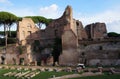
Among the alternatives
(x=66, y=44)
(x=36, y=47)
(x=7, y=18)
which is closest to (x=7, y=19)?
(x=7, y=18)

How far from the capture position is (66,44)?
145ft

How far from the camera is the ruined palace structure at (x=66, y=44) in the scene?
42.5m

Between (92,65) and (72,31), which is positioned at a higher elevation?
(72,31)

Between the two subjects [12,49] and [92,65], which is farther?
[12,49]

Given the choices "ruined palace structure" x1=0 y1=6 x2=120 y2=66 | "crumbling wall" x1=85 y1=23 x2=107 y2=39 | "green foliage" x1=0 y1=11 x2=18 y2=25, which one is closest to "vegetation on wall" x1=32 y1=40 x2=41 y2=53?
"ruined palace structure" x1=0 y1=6 x2=120 y2=66

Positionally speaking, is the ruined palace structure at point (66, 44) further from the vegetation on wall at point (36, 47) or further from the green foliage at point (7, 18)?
the green foliage at point (7, 18)

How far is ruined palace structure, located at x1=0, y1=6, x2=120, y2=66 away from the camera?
139 ft

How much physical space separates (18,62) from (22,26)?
7744 millimetres

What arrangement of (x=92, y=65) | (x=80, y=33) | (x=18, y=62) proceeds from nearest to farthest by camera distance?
(x=92, y=65)
(x=18, y=62)
(x=80, y=33)

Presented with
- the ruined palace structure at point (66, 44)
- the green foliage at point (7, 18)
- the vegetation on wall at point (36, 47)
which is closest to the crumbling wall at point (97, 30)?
the ruined palace structure at point (66, 44)

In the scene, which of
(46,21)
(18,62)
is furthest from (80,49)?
(46,21)

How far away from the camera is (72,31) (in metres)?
44.1

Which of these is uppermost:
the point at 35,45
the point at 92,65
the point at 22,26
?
the point at 22,26

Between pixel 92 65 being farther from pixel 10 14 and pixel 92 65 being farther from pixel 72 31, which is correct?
pixel 10 14
